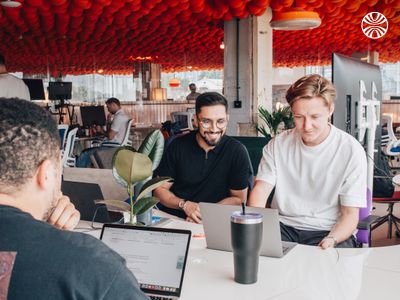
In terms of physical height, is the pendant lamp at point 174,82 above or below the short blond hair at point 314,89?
above

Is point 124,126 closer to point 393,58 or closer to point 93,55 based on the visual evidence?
point 93,55

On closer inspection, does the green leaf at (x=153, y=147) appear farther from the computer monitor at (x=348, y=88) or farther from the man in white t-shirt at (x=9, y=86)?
the man in white t-shirt at (x=9, y=86)

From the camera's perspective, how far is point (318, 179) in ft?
7.95

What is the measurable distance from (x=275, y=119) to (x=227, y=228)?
19.3ft

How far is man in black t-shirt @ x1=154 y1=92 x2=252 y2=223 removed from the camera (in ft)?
9.89

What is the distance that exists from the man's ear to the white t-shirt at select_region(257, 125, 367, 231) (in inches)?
65.1

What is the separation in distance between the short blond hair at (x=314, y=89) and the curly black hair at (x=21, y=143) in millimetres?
1594

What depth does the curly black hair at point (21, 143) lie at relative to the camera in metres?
0.91

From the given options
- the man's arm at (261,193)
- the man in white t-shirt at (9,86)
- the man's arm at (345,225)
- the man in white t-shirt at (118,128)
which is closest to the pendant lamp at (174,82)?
the man in white t-shirt at (118,128)

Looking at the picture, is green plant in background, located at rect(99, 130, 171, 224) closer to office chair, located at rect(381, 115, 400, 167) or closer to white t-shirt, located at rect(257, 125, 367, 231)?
white t-shirt, located at rect(257, 125, 367, 231)

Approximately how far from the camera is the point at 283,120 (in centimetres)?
754

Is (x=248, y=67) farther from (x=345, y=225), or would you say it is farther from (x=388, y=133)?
(x=345, y=225)

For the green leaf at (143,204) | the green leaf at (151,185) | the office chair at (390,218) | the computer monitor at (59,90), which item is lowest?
the office chair at (390,218)

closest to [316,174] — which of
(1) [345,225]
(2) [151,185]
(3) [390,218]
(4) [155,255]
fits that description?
(1) [345,225]
